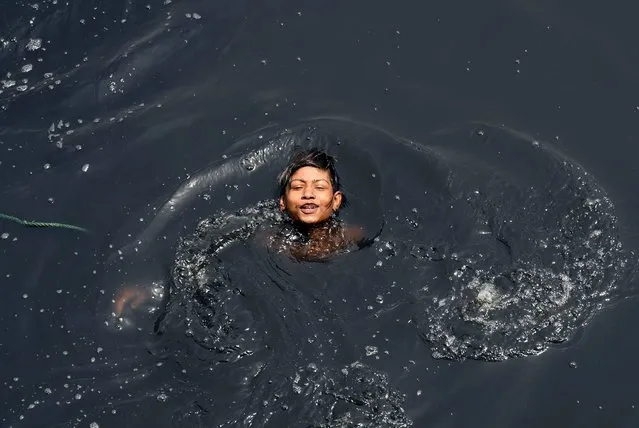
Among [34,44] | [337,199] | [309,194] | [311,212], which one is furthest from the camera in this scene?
[34,44]

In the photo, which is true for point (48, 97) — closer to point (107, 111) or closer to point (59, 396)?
point (107, 111)

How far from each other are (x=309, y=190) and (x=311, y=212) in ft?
0.67

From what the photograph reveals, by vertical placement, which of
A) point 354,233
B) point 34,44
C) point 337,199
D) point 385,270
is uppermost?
point 34,44

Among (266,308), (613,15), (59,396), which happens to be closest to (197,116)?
(266,308)

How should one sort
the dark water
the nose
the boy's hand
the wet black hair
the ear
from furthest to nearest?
1. the ear
2. the wet black hair
3. the nose
4. the boy's hand
5. the dark water

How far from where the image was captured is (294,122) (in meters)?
8.53

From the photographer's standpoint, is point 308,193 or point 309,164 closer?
point 308,193

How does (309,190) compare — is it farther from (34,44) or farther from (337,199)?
(34,44)

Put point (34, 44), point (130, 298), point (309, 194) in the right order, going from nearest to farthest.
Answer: point (130, 298)
point (309, 194)
point (34, 44)

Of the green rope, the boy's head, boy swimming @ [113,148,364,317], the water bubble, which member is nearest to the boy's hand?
the green rope

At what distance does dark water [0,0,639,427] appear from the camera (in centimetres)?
699

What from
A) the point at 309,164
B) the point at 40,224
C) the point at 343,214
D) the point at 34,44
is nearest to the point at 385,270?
the point at 343,214

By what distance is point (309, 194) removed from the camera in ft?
25.3

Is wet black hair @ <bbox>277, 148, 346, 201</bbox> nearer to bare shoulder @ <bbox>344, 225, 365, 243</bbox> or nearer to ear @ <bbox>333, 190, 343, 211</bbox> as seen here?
ear @ <bbox>333, 190, 343, 211</bbox>
